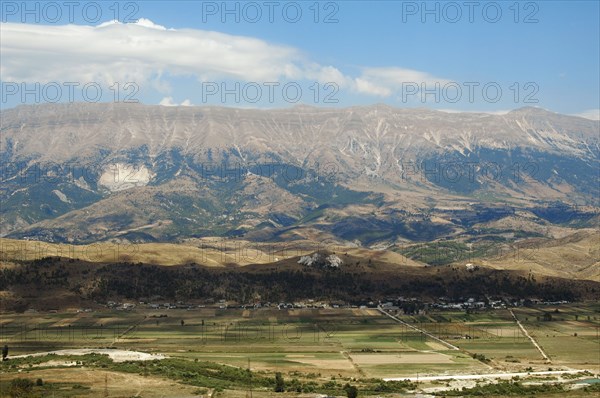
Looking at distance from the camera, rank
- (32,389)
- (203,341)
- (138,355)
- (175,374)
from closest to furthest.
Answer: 1. (32,389)
2. (175,374)
3. (138,355)
4. (203,341)

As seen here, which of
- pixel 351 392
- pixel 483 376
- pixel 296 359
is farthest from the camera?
pixel 296 359

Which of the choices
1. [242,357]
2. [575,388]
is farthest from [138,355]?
[575,388]

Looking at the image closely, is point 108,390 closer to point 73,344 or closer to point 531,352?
point 73,344

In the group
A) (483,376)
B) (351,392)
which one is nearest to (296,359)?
(483,376)

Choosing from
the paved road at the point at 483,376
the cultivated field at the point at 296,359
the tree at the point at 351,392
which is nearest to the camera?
the tree at the point at 351,392

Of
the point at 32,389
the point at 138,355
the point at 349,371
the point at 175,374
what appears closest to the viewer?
the point at 32,389

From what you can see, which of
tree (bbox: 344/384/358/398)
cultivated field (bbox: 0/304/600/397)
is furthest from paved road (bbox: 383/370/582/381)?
tree (bbox: 344/384/358/398)

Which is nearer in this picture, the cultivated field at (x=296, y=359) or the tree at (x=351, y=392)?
the tree at (x=351, y=392)

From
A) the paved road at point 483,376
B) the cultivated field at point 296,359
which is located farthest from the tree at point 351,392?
the paved road at point 483,376

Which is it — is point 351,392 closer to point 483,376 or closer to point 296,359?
point 483,376

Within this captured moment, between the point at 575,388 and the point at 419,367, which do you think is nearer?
the point at 575,388

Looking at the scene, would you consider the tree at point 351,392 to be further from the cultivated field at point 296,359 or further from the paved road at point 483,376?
the paved road at point 483,376
